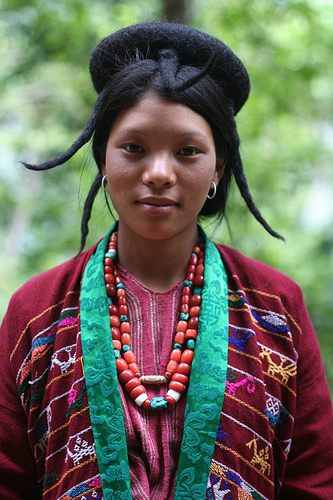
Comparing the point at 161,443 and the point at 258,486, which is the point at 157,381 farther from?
the point at 258,486

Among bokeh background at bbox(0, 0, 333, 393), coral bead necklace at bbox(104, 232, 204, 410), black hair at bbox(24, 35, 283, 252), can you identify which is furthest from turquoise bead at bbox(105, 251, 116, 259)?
bokeh background at bbox(0, 0, 333, 393)

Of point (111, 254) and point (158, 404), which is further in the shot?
point (111, 254)

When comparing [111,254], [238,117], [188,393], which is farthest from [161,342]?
[238,117]

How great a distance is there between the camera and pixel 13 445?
65.4 inches

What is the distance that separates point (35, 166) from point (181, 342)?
731mm

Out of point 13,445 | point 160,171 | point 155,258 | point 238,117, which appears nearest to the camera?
point 160,171

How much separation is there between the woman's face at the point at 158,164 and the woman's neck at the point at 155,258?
0.12m

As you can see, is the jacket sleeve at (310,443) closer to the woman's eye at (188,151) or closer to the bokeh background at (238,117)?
the bokeh background at (238,117)

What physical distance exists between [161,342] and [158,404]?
22 cm

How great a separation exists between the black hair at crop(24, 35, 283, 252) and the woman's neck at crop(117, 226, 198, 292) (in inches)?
11.4

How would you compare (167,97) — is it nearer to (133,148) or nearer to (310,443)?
(133,148)

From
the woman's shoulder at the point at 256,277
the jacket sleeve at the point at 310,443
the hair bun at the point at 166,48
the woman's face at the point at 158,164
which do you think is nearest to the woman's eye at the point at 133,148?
the woman's face at the point at 158,164

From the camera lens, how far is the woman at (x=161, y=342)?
155 cm

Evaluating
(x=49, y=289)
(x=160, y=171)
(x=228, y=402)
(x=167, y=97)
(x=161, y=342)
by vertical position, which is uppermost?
(x=167, y=97)
